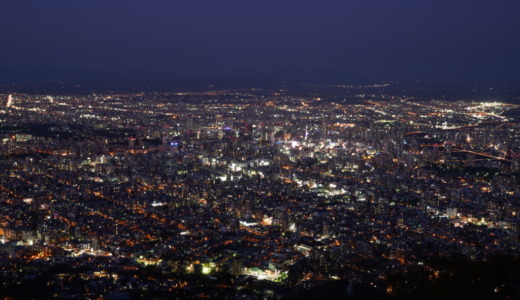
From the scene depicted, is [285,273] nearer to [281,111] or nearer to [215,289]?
[215,289]

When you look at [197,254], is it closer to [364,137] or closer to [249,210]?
[249,210]

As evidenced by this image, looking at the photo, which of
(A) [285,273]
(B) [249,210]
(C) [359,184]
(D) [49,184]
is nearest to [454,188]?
(C) [359,184]

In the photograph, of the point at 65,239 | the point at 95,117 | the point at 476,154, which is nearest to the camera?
the point at 65,239

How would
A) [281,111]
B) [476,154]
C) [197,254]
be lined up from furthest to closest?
[281,111] → [476,154] → [197,254]

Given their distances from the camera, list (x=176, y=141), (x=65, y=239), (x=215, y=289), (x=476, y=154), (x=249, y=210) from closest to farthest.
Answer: (x=215, y=289) < (x=65, y=239) < (x=249, y=210) < (x=476, y=154) < (x=176, y=141)

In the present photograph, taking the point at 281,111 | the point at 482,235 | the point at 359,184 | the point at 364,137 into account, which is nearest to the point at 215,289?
the point at 482,235

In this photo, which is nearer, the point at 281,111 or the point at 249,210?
the point at 249,210
